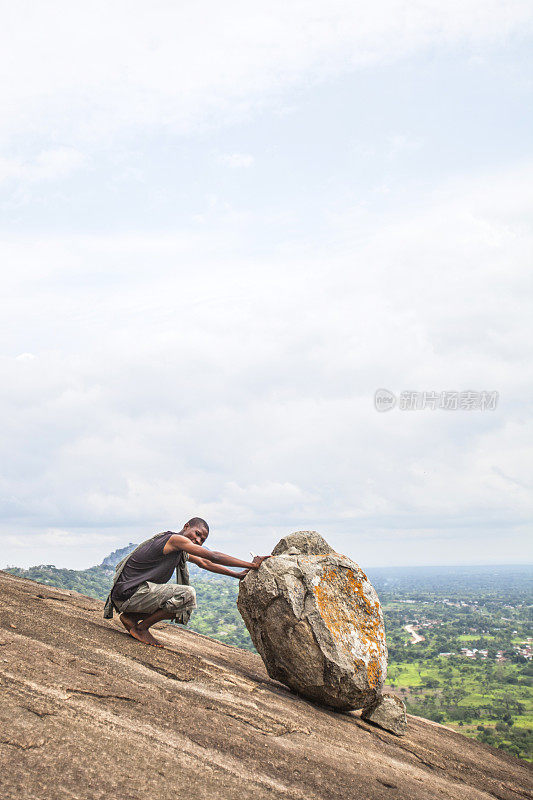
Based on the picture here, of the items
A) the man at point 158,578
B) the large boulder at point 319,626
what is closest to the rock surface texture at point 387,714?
the large boulder at point 319,626

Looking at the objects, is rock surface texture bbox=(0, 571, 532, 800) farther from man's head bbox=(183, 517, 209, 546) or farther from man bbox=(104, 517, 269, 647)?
man's head bbox=(183, 517, 209, 546)

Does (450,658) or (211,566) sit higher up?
(211,566)

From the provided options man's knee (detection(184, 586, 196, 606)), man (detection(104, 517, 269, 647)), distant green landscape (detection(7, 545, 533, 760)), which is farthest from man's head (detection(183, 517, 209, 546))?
distant green landscape (detection(7, 545, 533, 760))

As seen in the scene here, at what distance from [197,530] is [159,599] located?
1.54m

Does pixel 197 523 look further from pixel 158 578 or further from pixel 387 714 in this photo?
pixel 387 714

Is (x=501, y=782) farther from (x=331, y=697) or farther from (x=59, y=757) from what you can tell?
(x=59, y=757)

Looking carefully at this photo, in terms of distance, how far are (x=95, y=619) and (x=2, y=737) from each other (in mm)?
7201

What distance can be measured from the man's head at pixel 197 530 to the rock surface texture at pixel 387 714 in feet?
16.1

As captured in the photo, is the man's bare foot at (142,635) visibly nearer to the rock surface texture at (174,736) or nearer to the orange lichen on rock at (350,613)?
the rock surface texture at (174,736)

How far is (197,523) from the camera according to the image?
500 inches

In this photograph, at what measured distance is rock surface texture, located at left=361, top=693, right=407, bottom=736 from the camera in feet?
41.2

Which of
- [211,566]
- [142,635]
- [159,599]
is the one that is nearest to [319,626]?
[211,566]

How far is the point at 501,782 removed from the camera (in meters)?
12.1

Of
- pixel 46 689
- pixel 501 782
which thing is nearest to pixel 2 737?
pixel 46 689
